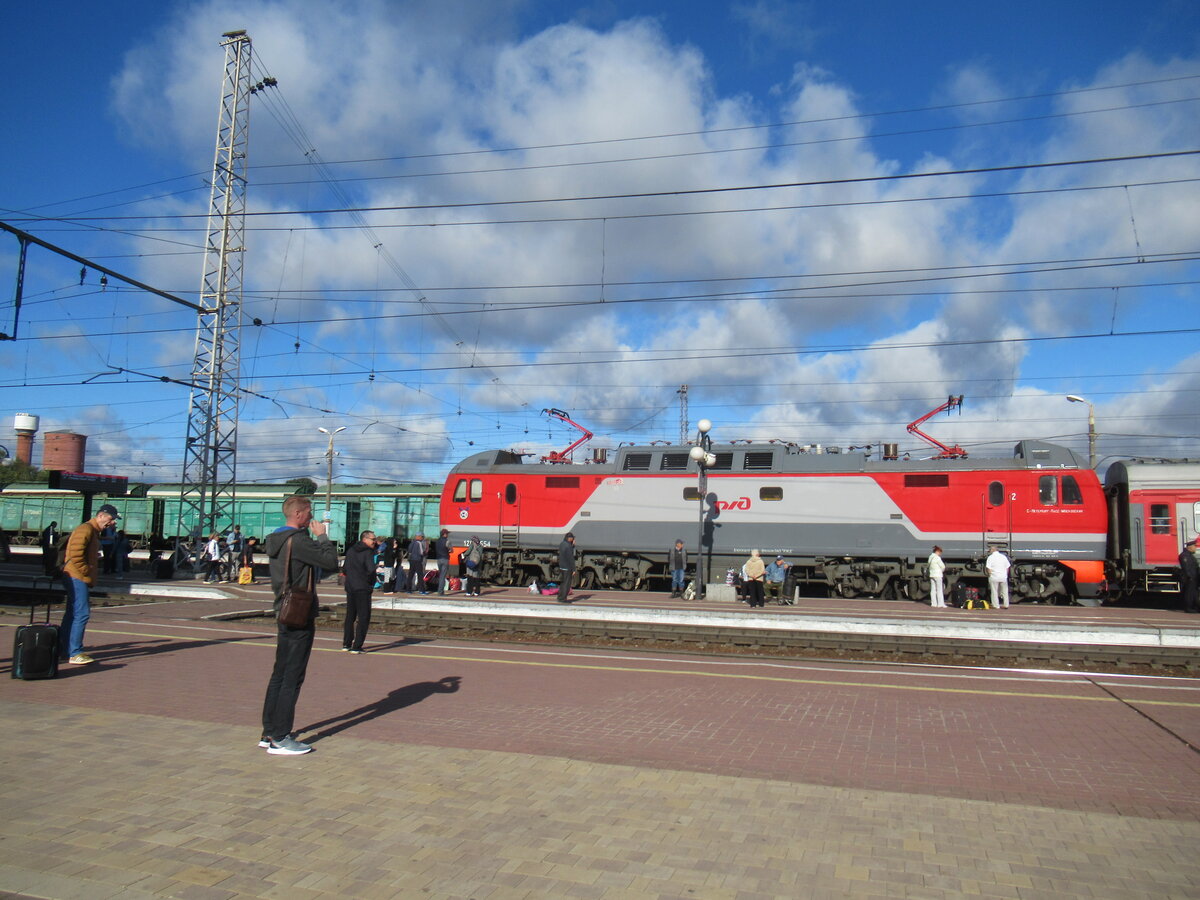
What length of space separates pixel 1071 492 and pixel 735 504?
336 inches

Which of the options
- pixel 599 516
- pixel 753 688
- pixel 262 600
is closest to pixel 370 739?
pixel 753 688

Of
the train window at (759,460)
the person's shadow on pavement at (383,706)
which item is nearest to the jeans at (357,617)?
the person's shadow on pavement at (383,706)

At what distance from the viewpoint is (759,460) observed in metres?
23.0

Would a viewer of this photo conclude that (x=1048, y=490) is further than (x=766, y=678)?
Yes

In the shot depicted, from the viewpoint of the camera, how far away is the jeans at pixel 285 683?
631 cm

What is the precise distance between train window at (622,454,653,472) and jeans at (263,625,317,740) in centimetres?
1783

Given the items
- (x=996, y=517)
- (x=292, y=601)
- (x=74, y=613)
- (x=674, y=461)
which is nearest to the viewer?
(x=292, y=601)

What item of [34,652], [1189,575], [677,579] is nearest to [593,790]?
[34,652]

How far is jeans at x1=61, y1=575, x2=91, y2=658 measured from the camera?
9.62 m

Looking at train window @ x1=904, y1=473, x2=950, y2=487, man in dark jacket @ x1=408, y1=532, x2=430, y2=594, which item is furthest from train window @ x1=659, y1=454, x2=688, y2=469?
man in dark jacket @ x1=408, y1=532, x2=430, y2=594

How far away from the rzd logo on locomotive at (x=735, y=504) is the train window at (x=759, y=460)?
3.29ft

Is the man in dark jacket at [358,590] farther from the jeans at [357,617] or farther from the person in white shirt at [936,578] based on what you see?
the person in white shirt at [936,578]

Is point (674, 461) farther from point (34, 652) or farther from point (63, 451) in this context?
point (63, 451)

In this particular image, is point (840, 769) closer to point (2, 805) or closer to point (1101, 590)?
point (2, 805)
